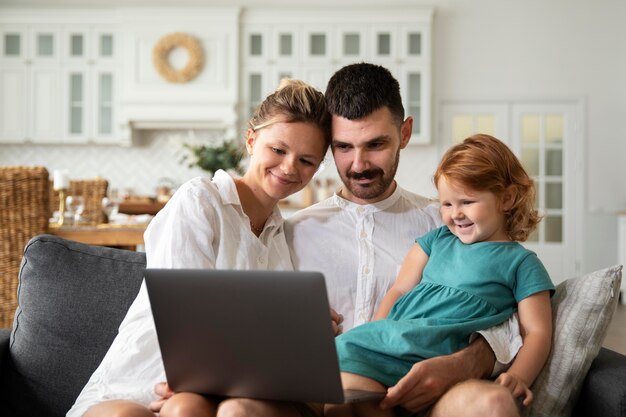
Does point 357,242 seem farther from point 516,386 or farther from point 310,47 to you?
point 310,47

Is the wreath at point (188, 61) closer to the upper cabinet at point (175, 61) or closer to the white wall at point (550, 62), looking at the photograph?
the upper cabinet at point (175, 61)

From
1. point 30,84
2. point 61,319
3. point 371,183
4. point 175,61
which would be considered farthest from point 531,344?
point 30,84

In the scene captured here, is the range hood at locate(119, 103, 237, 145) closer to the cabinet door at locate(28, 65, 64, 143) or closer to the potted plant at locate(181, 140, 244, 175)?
the cabinet door at locate(28, 65, 64, 143)

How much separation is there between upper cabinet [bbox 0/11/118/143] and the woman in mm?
5649

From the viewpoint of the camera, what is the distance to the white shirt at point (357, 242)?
2.04 m

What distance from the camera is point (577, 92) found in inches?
286

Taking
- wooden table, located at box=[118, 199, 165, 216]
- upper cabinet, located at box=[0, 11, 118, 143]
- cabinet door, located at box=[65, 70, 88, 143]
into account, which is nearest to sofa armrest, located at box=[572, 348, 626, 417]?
wooden table, located at box=[118, 199, 165, 216]

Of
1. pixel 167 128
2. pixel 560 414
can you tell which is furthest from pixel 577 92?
pixel 560 414

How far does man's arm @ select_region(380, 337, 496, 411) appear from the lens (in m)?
1.41

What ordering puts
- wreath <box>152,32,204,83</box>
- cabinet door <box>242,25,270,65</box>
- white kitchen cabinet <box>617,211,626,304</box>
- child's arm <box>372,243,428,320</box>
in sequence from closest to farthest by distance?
child's arm <box>372,243,428,320</box>, white kitchen cabinet <box>617,211,626,304</box>, wreath <box>152,32,204,83</box>, cabinet door <box>242,25,270,65</box>

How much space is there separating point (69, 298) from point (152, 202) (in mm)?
3584

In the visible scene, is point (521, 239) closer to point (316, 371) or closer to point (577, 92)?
point (316, 371)

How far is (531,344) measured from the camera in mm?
1569

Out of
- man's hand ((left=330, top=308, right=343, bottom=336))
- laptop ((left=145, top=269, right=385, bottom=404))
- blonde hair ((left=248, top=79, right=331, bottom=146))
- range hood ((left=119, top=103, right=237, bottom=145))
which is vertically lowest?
man's hand ((left=330, top=308, right=343, bottom=336))
